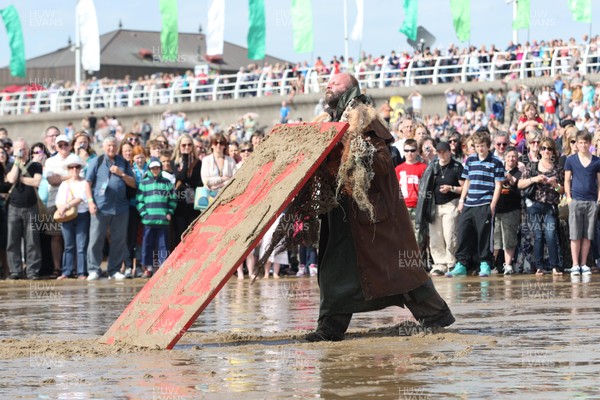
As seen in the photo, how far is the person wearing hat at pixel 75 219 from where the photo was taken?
19.2 m

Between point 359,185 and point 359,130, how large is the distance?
44 centimetres

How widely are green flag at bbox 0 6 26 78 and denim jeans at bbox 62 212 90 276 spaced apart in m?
38.6

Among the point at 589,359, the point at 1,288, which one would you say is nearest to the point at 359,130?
the point at 589,359

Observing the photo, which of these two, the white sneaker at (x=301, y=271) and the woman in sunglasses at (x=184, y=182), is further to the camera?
the woman in sunglasses at (x=184, y=182)

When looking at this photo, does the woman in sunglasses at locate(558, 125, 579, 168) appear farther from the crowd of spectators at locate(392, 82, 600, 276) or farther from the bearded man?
the bearded man

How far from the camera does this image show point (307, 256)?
19266 mm

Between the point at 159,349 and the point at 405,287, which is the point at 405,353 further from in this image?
the point at 159,349

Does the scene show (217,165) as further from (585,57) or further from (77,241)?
(585,57)

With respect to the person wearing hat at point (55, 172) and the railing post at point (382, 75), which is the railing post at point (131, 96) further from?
the person wearing hat at point (55, 172)

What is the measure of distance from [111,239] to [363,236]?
10270mm

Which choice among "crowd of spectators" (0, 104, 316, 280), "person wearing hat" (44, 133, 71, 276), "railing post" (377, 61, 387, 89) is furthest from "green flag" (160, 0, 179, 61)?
"person wearing hat" (44, 133, 71, 276)

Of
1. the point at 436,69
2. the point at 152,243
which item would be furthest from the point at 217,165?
the point at 436,69

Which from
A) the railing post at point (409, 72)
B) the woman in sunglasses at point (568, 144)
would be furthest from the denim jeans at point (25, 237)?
the railing post at point (409, 72)

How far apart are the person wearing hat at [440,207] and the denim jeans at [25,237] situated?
5819mm
